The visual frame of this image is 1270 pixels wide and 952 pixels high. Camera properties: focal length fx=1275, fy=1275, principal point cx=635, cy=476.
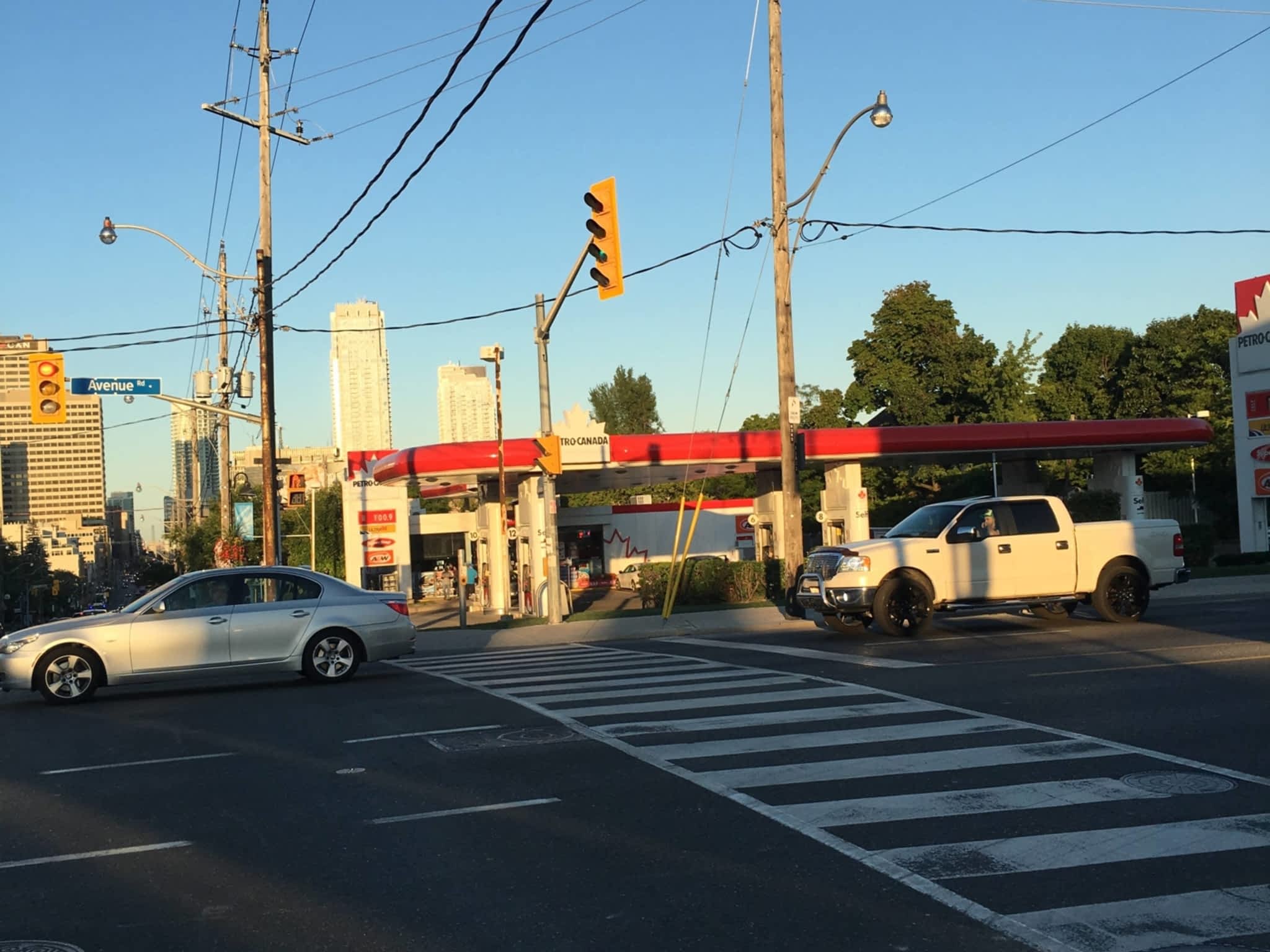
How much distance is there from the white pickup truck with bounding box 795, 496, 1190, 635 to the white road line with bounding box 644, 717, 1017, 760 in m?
7.89

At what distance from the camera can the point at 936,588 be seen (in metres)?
18.5

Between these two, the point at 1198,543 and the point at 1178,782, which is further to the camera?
the point at 1198,543

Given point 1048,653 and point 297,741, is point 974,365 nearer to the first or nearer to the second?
point 1048,653

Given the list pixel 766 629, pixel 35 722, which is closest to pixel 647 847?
pixel 35 722

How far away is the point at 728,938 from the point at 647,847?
154cm

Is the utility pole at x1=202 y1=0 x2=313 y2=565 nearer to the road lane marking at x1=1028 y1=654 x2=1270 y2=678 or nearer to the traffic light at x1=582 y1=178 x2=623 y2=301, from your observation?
the traffic light at x1=582 y1=178 x2=623 y2=301

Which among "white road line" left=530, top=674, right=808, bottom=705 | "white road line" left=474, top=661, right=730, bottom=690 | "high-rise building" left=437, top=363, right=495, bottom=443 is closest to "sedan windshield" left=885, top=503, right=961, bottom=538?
"white road line" left=474, top=661, right=730, bottom=690

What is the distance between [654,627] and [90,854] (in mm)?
17248

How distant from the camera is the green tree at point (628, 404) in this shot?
87438 mm

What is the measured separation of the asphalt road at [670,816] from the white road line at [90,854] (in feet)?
0.09

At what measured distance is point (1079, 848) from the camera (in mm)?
6656

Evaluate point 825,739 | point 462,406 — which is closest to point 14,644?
point 825,739

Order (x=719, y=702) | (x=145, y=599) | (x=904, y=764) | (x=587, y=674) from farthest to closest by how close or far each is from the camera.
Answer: (x=587, y=674), (x=145, y=599), (x=719, y=702), (x=904, y=764)

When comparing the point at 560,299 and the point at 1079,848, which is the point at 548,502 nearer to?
the point at 560,299
